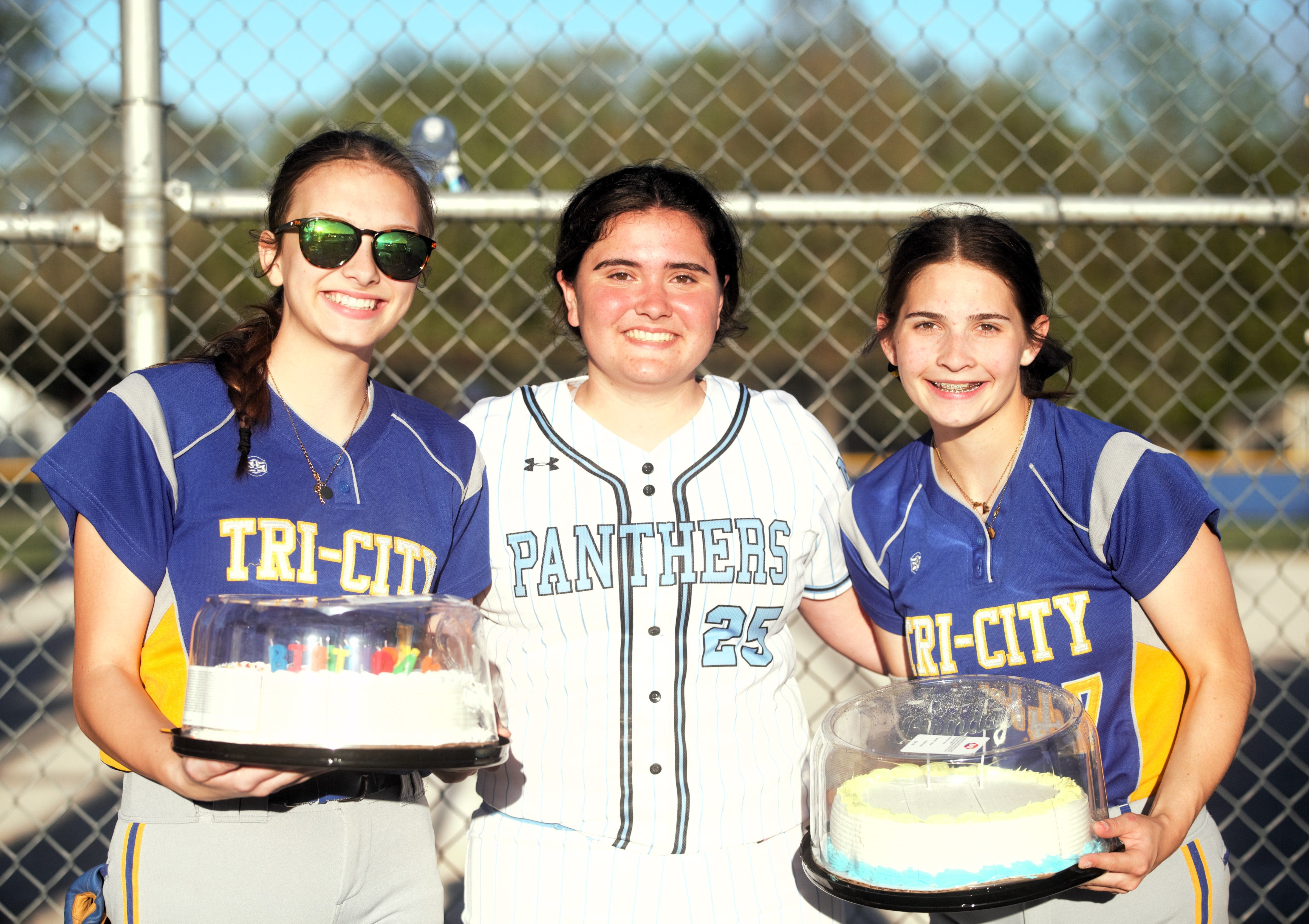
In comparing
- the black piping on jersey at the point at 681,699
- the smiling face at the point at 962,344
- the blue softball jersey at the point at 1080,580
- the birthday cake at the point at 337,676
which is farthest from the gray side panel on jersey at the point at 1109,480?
the birthday cake at the point at 337,676

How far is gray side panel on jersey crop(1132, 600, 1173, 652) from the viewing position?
7.25 ft

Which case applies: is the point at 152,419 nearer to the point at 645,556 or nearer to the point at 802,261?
the point at 645,556

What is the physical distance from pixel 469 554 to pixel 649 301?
2.22 feet

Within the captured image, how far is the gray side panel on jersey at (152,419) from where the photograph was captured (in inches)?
76.6

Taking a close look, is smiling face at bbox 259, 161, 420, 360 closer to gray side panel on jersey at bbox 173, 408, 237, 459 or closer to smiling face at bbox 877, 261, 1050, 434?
gray side panel on jersey at bbox 173, 408, 237, 459

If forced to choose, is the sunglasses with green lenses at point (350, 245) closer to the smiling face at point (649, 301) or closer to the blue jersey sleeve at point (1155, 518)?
the smiling face at point (649, 301)

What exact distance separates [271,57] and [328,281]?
4.79 ft

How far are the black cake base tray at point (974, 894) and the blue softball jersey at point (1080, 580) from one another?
397mm

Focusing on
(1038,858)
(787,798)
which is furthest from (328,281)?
(1038,858)

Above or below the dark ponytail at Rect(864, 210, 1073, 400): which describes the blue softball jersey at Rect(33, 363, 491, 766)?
below

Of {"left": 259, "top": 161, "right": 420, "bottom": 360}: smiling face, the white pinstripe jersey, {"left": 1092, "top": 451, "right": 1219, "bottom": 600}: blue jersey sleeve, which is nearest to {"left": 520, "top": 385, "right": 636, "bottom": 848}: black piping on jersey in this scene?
the white pinstripe jersey

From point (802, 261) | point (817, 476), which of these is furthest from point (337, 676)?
point (802, 261)

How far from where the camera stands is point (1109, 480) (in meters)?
2.17

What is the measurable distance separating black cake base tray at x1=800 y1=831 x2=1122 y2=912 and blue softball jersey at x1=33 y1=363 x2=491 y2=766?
3.40ft
